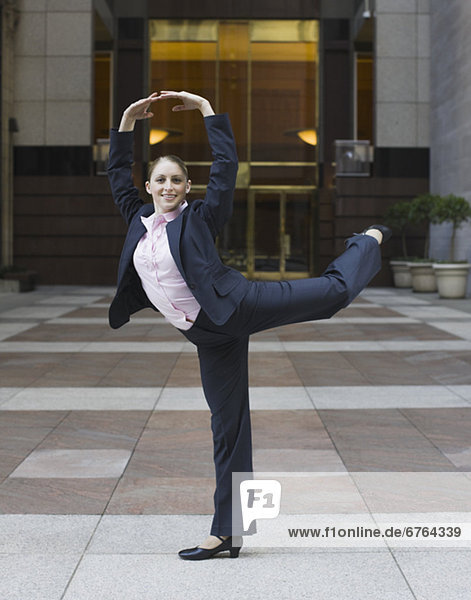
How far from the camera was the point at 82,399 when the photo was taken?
7348mm

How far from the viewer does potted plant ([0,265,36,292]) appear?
2333 centimetres

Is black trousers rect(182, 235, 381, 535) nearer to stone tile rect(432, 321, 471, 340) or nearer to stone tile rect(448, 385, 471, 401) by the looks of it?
stone tile rect(448, 385, 471, 401)

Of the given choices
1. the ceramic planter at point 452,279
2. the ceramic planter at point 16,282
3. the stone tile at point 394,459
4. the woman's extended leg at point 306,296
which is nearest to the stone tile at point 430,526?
the stone tile at point 394,459

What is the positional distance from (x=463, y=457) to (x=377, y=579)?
2169mm

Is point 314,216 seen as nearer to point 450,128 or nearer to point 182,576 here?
point 450,128

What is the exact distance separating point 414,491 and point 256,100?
25344mm

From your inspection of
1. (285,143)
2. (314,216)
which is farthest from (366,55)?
(314,216)

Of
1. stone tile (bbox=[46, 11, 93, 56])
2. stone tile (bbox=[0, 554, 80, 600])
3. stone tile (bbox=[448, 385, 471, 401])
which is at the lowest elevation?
stone tile (bbox=[0, 554, 80, 600])

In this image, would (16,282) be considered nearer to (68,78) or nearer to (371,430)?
(68,78)

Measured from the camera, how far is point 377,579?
10.9ft

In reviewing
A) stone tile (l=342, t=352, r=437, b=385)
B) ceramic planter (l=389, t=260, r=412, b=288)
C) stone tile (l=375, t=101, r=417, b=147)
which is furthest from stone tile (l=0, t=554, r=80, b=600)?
stone tile (l=375, t=101, r=417, b=147)

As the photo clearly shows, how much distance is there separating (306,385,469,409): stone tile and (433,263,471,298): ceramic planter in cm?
1323

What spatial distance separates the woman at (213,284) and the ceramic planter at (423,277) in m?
20.0

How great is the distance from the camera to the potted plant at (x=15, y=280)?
23328mm
